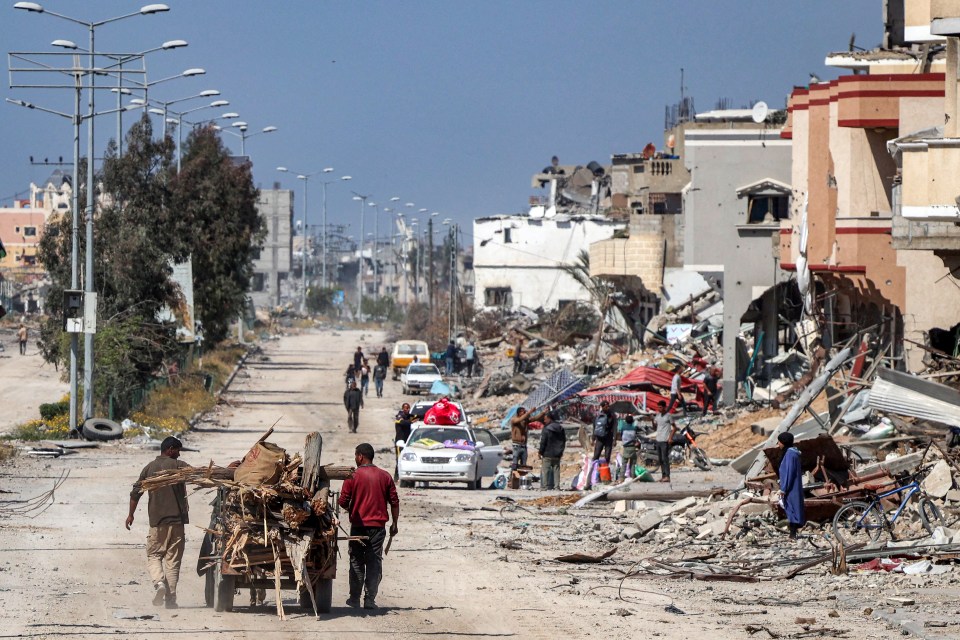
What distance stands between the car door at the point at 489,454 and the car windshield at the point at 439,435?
0.45m

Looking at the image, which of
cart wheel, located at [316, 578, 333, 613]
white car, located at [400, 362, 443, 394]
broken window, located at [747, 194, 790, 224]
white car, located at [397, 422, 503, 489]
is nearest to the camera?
cart wheel, located at [316, 578, 333, 613]

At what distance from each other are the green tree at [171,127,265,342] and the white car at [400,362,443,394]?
717cm

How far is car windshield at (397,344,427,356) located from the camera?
221 ft

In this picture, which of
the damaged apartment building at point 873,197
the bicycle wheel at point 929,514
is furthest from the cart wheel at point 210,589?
the damaged apartment building at point 873,197

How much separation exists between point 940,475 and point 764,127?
28.8 meters

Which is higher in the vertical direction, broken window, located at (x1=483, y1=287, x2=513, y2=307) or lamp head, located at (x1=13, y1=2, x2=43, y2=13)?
lamp head, located at (x1=13, y1=2, x2=43, y2=13)

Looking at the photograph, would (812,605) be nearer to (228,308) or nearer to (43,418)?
(43,418)

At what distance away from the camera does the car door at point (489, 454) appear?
28.9m

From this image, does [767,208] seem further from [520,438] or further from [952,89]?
[952,89]

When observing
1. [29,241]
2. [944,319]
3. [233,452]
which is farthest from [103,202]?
[29,241]

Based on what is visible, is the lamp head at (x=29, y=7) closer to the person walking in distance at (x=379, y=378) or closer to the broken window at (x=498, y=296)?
the person walking in distance at (x=379, y=378)

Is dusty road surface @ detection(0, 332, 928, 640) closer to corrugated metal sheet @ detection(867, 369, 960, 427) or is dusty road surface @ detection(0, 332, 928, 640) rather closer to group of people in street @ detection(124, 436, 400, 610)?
group of people in street @ detection(124, 436, 400, 610)

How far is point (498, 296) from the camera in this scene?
336 feet

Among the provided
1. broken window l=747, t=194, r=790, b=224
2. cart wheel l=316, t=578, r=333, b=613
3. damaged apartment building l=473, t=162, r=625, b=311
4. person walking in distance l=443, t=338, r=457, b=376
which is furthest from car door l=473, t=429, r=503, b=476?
damaged apartment building l=473, t=162, r=625, b=311
